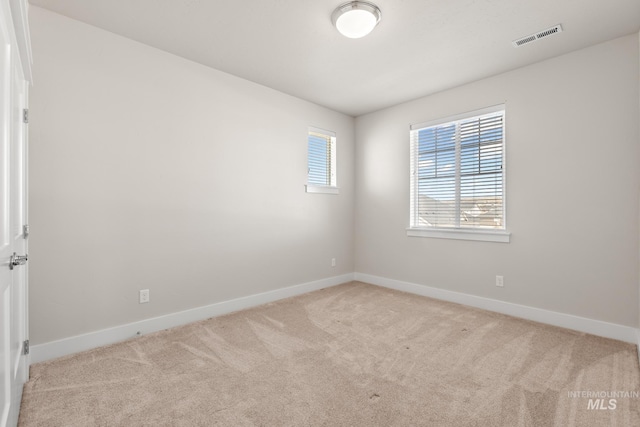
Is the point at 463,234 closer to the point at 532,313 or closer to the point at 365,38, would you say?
the point at 532,313

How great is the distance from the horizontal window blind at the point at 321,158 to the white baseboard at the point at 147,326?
4.98 ft

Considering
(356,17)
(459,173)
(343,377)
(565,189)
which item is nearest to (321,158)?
(459,173)

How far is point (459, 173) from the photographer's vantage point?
3.82 metres

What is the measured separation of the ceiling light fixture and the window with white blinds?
6.26 feet

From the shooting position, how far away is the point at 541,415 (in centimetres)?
173

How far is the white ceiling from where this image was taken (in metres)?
2.31

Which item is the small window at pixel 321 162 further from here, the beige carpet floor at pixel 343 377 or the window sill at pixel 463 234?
the beige carpet floor at pixel 343 377

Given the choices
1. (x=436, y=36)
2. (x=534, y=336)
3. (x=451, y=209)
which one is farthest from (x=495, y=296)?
(x=436, y=36)

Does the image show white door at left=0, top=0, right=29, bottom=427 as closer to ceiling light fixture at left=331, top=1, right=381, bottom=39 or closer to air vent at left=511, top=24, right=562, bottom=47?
ceiling light fixture at left=331, top=1, right=381, bottom=39

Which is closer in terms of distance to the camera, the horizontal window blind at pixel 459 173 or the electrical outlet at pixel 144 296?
the electrical outlet at pixel 144 296

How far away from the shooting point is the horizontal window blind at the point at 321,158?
14.4 ft

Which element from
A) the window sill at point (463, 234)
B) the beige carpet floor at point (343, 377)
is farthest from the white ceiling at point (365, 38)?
the beige carpet floor at point (343, 377)

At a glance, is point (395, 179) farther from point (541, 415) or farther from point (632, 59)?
point (541, 415)

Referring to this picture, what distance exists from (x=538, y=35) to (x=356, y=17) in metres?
1.63
